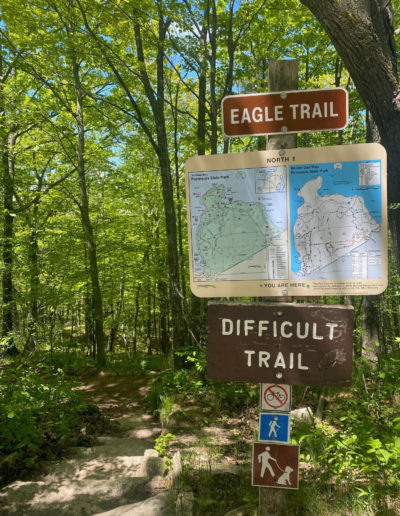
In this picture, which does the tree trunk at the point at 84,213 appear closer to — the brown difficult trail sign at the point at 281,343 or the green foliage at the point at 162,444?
the green foliage at the point at 162,444

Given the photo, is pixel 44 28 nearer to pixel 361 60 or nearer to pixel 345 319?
pixel 361 60

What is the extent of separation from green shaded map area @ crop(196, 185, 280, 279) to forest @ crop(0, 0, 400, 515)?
66.6 inches

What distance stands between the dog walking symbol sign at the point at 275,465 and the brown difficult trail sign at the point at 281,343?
38 cm

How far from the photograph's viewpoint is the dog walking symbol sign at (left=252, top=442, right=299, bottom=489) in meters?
1.77

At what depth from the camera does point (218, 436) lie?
4516 millimetres

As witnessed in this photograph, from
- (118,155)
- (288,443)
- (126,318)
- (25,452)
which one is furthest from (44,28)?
(126,318)

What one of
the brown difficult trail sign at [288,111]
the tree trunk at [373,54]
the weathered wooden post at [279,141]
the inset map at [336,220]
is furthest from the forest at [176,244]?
the brown difficult trail sign at [288,111]

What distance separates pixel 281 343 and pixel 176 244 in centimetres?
577

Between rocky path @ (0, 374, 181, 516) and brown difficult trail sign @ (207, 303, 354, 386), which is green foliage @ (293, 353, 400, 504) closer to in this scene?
brown difficult trail sign @ (207, 303, 354, 386)

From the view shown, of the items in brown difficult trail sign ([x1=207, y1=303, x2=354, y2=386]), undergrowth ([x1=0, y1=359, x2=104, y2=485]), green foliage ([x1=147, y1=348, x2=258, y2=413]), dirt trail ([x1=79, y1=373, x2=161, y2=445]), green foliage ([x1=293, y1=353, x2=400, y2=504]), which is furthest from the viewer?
dirt trail ([x1=79, y1=373, x2=161, y2=445])

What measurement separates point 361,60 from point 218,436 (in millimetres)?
4666

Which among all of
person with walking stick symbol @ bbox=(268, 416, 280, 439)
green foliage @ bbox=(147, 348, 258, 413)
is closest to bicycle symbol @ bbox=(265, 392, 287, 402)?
person with walking stick symbol @ bbox=(268, 416, 280, 439)

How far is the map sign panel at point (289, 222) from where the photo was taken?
5.51 ft

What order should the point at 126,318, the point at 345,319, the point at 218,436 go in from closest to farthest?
the point at 345,319, the point at 218,436, the point at 126,318
